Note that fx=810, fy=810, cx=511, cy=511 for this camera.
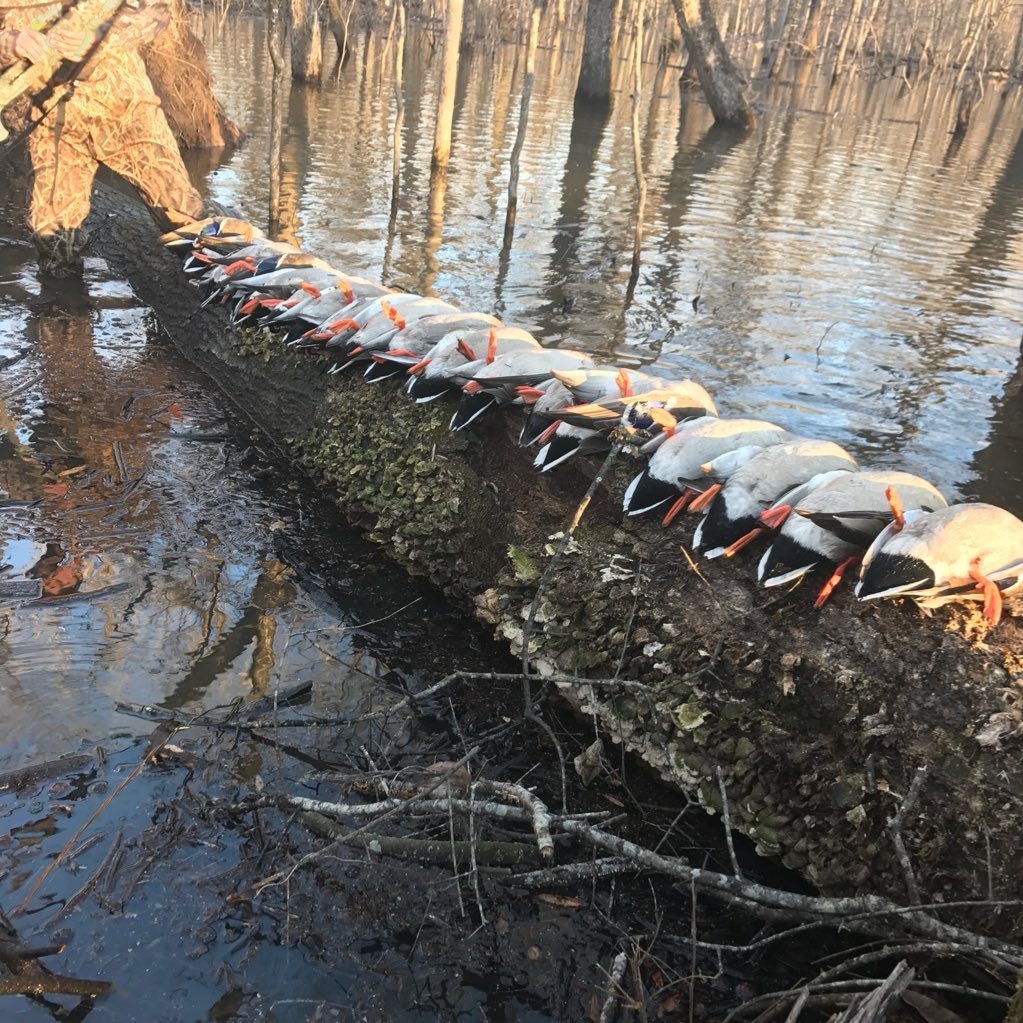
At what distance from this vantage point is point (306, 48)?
2288cm

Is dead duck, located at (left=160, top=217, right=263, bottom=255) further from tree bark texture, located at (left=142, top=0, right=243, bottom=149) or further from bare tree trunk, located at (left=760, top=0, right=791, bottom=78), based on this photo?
bare tree trunk, located at (left=760, top=0, right=791, bottom=78)

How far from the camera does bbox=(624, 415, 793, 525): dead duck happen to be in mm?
3629

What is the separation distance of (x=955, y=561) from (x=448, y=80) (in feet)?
31.8

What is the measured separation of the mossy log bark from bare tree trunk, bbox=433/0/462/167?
7.36 m

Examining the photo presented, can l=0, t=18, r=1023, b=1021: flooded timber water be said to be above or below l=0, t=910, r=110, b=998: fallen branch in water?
below

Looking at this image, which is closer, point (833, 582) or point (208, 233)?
point (833, 582)

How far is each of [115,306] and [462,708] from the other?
6913 mm

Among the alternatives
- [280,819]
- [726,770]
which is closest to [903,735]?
[726,770]

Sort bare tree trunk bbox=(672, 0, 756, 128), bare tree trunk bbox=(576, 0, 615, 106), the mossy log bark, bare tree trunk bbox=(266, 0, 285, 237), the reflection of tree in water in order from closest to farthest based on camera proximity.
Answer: the mossy log bark, the reflection of tree in water, bare tree trunk bbox=(266, 0, 285, 237), bare tree trunk bbox=(672, 0, 756, 128), bare tree trunk bbox=(576, 0, 615, 106)

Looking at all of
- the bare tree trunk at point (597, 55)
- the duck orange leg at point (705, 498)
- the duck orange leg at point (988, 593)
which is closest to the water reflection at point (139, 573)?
the duck orange leg at point (705, 498)

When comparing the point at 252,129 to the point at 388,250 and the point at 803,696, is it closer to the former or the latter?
the point at 388,250

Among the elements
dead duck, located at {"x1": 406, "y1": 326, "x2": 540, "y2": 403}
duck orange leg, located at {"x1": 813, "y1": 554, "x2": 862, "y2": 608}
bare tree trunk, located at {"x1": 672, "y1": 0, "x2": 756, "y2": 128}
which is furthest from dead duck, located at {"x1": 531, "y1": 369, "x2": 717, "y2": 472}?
bare tree trunk, located at {"x1": 672, "y1": 0, "x2": 756, "y2": 128}

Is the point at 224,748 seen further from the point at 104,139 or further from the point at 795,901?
the point at 104,139

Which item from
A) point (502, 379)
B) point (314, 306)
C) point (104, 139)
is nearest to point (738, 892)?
point (502, 379)
